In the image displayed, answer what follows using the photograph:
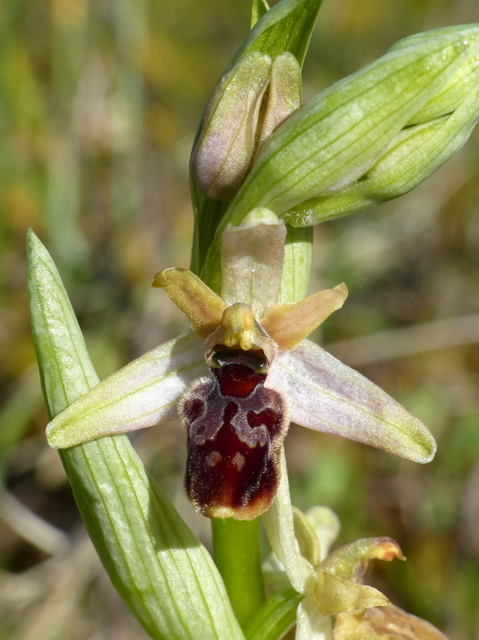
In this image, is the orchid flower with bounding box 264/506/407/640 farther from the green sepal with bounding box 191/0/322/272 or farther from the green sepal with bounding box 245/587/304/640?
the green sepal with bounding box 191/0/322/272

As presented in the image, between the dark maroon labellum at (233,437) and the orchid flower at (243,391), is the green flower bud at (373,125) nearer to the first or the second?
the orchid flower at (243,391)

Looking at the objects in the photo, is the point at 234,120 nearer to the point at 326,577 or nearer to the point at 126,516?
the point at 126,516

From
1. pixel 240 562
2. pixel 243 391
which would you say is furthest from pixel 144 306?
pixel 243 391

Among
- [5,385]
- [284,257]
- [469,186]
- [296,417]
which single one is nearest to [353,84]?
[284,257]

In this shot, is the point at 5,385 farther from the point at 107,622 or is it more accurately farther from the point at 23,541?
the point at 107,622

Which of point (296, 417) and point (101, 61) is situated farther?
point (101, 61)
